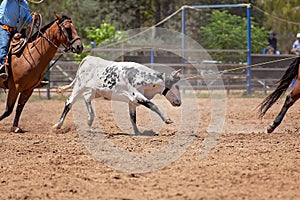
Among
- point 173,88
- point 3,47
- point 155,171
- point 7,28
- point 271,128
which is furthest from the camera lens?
point 7,28

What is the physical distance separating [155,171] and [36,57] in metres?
4.52

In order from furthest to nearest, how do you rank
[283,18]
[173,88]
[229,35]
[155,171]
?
[283,18] → [229,35] → [173,88] → [155,171]

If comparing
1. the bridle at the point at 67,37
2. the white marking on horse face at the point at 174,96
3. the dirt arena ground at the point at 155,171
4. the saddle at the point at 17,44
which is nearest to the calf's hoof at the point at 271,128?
the dirt arena ground at the point at 155,171

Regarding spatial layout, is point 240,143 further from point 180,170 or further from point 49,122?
point 49,122

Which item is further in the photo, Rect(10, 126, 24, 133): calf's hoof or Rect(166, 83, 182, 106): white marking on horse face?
Rect(10, 126, 24, 133): calf's hoof

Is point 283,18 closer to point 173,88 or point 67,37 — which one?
point 173,88

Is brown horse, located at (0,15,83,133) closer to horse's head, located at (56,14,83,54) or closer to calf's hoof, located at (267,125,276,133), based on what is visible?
horse's head, located at (56,14,83,54)

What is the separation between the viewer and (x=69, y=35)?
32.8 ft

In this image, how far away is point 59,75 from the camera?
20.2m

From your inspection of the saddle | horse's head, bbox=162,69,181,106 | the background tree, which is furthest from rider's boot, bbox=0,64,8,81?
the background tree

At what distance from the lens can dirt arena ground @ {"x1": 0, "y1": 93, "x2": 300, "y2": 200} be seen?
546cm

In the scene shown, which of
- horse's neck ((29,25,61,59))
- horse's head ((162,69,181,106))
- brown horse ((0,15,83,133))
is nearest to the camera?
horse's head ((162,69,181,106))

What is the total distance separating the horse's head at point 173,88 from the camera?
9656 mm

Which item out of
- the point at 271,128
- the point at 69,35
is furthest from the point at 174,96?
the point at 69,35
